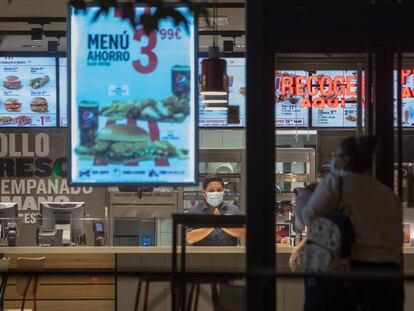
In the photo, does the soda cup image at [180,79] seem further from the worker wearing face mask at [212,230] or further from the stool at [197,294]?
the worker wearing face mask at [212,230]

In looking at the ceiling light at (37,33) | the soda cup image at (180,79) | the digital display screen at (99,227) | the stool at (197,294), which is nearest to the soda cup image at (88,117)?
the soda cup image at (180,79)

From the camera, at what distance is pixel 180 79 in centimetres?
420

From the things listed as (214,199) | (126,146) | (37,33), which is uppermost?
(37,33)

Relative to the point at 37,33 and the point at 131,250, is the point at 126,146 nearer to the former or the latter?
the point at 131,250

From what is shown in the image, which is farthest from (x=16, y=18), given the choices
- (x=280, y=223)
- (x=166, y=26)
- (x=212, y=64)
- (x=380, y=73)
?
(x=380, y=73)

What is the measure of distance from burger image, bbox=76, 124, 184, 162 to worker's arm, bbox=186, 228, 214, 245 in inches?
124

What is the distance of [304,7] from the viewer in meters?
3.96

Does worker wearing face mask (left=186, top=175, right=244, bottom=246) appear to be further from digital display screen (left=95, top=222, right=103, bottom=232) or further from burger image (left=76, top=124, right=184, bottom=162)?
burger image (left=76, top=124, right=184, bottom=162)

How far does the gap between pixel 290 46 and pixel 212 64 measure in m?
1.29

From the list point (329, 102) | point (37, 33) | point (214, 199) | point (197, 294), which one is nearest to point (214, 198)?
point (214, 199)

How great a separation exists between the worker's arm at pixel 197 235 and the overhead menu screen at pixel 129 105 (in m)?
3.11

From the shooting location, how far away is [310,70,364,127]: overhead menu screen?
9656 millimetres

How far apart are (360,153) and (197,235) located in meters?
3.70

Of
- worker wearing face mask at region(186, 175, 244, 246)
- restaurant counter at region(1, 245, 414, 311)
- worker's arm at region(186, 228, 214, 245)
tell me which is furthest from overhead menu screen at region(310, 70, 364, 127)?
restaurant counter at region(1, 245, 414, 311)
